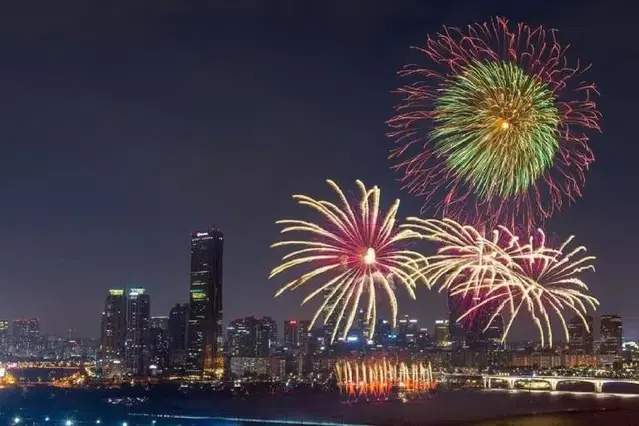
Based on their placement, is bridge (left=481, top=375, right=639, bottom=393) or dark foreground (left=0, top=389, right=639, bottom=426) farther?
bridge (left=481, top=375, right=639, bottom=393)

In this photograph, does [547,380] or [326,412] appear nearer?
[326,412]

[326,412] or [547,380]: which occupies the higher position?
[547,380]

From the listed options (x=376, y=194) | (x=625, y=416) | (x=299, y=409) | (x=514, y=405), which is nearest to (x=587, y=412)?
(x=625, y=416)

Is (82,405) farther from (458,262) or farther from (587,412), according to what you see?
(458,262)

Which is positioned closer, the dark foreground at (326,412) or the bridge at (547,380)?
the dark foreground at (326,412)

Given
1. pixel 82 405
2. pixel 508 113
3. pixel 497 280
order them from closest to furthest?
pixel 508 113, pixel 497 280, pixel 82 405

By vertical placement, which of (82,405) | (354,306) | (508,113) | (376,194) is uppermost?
(508,113)

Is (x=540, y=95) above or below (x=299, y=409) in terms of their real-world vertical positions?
above

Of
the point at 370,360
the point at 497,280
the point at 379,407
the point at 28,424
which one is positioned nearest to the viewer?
the point at 497,280
